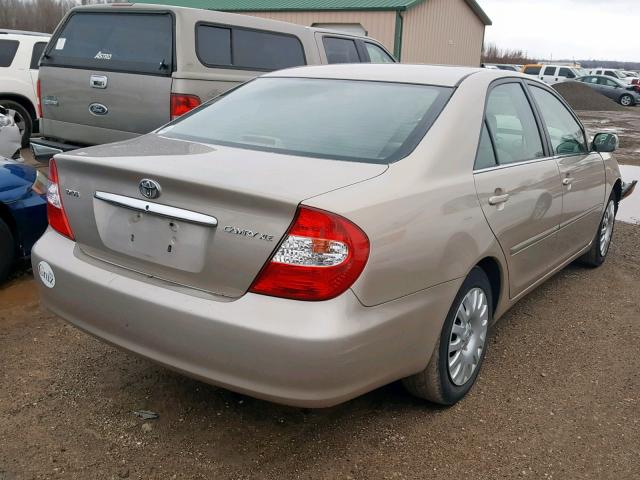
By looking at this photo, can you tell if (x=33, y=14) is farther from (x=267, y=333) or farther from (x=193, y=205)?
(x=267, y=333)

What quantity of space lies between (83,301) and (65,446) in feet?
2.03

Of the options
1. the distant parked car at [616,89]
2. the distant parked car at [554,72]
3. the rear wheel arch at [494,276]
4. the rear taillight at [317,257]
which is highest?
the rear taillight at [317,257]

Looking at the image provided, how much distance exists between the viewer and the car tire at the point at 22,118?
10.3 m

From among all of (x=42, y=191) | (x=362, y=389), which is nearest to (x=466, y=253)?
(x=362, y=389)

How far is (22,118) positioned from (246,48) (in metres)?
5.54

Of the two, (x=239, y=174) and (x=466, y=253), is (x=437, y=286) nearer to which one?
(x=466, y=253)

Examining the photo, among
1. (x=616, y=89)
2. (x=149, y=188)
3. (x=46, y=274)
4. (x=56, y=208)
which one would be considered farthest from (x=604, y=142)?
(x=616, y=89)

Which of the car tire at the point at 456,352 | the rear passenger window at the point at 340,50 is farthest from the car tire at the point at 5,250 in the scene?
the rear passenger window at the point at 340,50

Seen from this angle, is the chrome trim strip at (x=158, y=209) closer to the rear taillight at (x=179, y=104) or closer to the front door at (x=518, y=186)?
the front door at (x=518, y=186)

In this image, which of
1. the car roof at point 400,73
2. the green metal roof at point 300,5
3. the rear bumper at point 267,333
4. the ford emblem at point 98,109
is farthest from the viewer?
the green metal roof at point 300,5

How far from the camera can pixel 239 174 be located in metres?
2.46

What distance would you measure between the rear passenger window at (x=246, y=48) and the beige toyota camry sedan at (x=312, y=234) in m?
2.80

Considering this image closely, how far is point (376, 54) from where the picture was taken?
878cm

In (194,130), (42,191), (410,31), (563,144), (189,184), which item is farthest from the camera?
(410,31)
